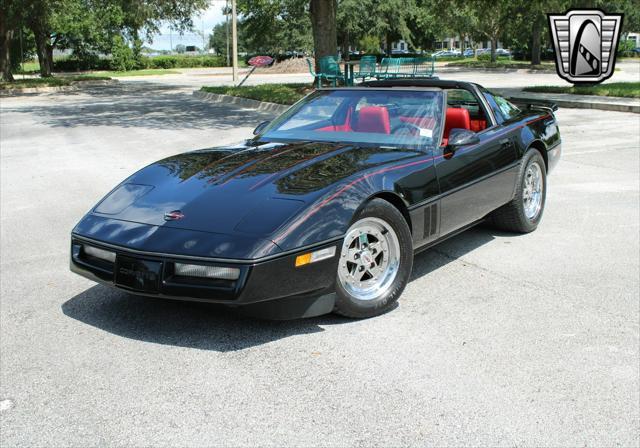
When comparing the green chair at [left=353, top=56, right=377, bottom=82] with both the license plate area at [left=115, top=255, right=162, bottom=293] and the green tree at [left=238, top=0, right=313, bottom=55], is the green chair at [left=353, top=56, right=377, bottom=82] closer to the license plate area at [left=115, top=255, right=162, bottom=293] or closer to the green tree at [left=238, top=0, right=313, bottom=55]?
the license plate area at [left=115, top=255, right=162, bottom=293]

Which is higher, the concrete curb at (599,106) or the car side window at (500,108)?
the car side window at (500,108)

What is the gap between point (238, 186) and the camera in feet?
13.7

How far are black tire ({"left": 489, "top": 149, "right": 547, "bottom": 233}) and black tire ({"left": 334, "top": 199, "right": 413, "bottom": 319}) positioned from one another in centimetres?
190

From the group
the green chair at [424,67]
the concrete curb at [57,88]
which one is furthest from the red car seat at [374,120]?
the concrete curb at [57,88]

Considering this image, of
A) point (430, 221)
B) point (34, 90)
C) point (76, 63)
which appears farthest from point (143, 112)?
point (76, 63)

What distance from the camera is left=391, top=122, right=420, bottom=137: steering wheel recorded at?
16.4 ft

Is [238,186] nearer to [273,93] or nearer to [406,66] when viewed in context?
[273,93]

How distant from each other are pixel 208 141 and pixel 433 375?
9800 millimetres

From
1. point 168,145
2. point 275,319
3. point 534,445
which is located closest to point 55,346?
point 275,319

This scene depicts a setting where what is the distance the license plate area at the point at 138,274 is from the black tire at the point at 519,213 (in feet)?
11.0

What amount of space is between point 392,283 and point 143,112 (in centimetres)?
1586

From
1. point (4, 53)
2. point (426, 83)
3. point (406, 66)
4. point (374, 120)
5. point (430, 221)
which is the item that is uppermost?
point (4, 53)

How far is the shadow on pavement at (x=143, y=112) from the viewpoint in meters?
16.0

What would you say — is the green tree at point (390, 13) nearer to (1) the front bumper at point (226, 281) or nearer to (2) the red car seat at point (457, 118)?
(2) the red car seat at point (457, 118)
